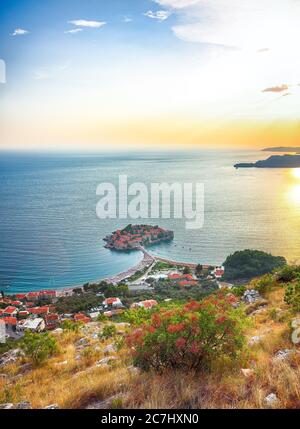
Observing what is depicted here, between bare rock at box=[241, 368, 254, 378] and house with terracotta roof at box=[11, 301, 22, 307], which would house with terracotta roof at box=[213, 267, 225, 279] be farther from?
bare rock at box=[241, 368, 254, 378]

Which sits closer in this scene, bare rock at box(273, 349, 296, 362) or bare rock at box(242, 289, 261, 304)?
bare rock at box(273, 349, 296, 362)

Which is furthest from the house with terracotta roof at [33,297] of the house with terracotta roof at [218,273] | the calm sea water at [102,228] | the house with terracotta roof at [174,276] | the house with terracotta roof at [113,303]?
the house with terracotta roof at [218,273]

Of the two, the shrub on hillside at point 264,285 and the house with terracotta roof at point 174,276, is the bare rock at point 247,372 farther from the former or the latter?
the house with terracotta roof at point 174,276

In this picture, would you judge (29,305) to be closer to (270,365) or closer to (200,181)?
(270,365)

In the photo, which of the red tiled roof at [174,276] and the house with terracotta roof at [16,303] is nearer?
the house with terracotta roof at [16,303]

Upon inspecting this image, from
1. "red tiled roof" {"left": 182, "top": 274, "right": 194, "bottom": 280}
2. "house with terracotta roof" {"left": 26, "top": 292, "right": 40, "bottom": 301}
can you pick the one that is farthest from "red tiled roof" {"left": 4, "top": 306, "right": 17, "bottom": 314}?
"red tiled roof" {"left": 182, "top": 274, "right": 194, "bottom": 280}

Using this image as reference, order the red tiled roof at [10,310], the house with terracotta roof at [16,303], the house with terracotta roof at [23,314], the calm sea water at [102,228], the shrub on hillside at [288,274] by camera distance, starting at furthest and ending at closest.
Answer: the calm sea water at [102,228]
the house with terracotta roof at [16,303]
the red tiled roof at [10,310]
the house with terracotta roof at [23,314]
the shrub on hillside at [288,274]
